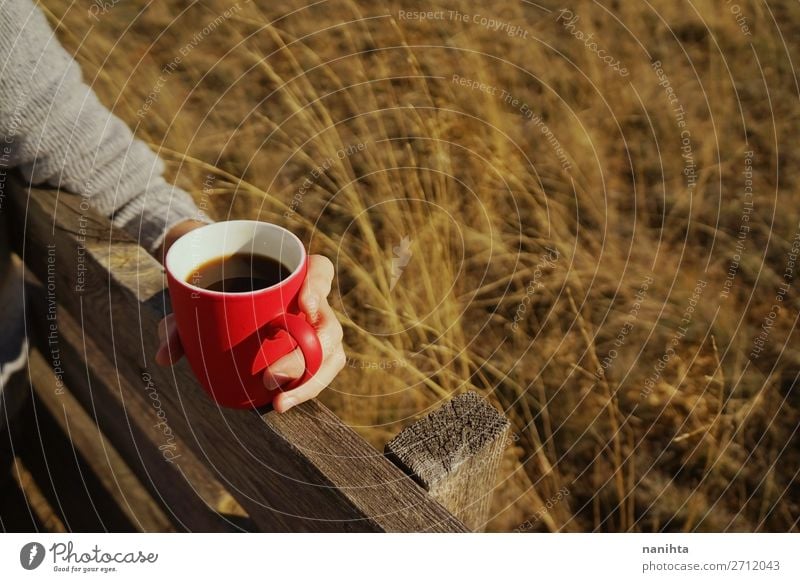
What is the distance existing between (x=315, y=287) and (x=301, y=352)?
6cm

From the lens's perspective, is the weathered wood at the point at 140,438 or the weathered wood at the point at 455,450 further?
the weathered wood at the point at 140,438

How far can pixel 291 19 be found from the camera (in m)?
0.92

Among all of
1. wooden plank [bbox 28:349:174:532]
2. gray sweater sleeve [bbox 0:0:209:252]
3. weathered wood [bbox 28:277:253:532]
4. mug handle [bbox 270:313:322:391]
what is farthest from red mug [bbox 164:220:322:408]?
wooden plank [bbox 28:349:174:532]

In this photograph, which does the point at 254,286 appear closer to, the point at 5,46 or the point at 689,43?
the point at 5,46

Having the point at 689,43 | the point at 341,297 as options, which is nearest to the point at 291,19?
the point at 341,297

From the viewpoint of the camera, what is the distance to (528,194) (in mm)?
881

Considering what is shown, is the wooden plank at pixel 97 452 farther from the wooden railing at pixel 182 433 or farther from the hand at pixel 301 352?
the hand at pixel 301 352

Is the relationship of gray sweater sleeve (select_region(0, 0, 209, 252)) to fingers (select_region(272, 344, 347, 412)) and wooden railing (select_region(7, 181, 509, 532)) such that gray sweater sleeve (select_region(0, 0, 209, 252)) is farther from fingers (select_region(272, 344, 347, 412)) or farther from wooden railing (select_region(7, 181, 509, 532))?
fingers (select_region(272, 344, 347, 412))

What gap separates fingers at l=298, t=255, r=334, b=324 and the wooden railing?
0.06m

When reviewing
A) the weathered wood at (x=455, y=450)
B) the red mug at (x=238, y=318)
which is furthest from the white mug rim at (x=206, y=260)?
the weathered wood at (x=455, y=450)

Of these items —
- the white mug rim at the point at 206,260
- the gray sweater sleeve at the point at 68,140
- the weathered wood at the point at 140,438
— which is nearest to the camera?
the white mug rim at the point at 206,260

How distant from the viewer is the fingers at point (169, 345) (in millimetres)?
526

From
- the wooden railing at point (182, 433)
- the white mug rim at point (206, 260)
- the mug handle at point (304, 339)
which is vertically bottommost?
the wooden railing at point (182, 433)
